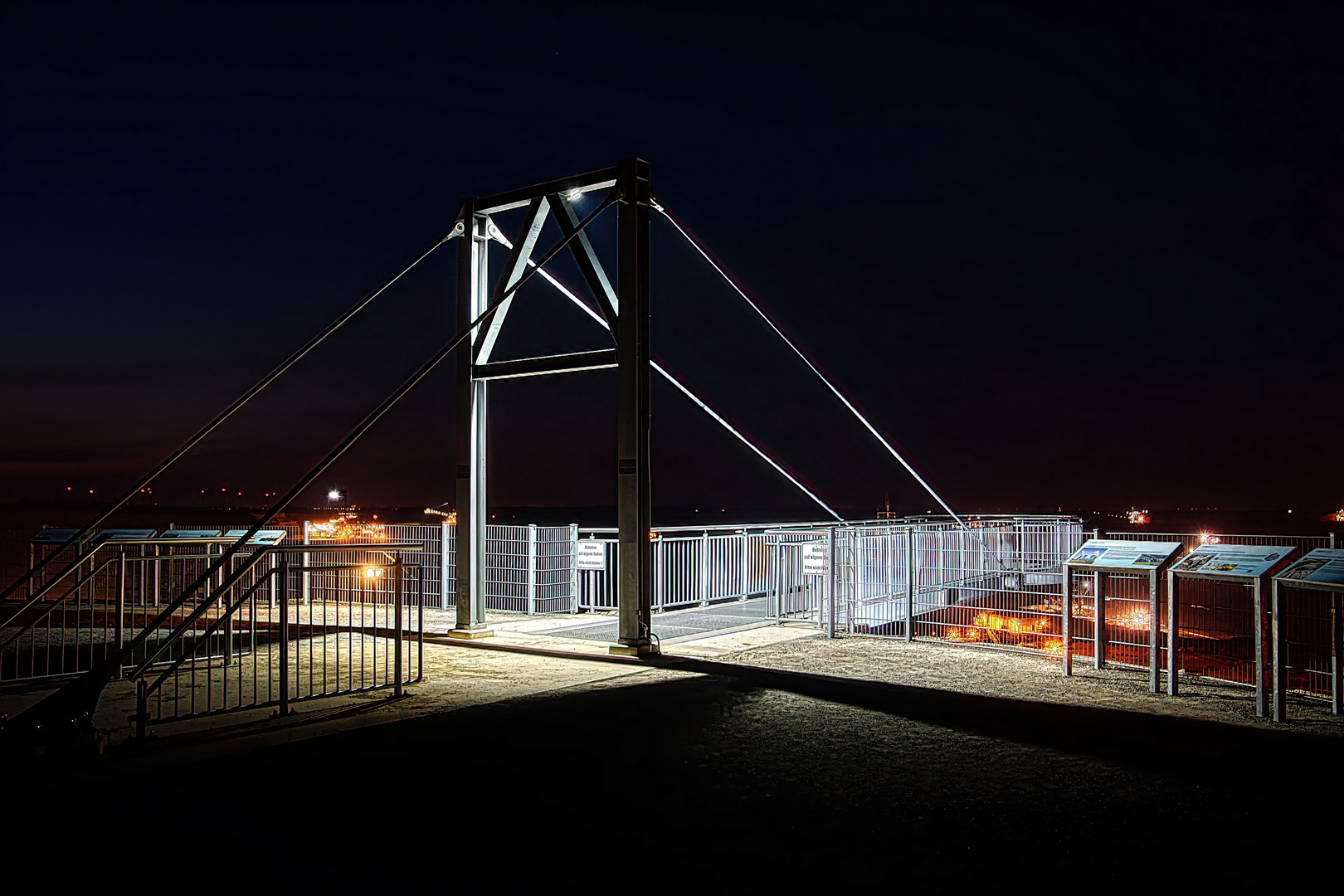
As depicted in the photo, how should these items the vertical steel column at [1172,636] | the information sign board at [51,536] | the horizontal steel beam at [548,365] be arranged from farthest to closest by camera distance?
the information sign board at [51,536]
the horizontal steel beam at [548,365]
the vertical steel column at [1172,636]

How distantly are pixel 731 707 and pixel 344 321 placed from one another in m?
6.51

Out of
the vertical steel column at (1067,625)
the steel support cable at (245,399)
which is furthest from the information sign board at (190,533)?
the vertical steel column at (1067,625)

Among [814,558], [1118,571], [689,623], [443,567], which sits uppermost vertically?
[1118,571]

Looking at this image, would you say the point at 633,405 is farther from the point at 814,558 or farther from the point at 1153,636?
the point at 1153,636

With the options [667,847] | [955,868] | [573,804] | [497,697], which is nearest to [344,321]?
[497,697]

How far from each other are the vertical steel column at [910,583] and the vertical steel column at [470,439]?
16.9 ft

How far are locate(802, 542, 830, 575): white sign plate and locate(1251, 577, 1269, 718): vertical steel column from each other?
234 inches

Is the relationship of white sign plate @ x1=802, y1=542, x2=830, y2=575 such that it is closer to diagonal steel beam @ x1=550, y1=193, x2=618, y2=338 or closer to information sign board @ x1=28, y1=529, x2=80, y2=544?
diagonal steel beam @ x1=550, y1=193, x2=618, y2=338

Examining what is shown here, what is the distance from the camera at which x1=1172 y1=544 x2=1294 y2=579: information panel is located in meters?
8.17

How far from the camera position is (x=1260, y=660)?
25.6 feet

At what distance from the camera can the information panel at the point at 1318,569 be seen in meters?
7.52

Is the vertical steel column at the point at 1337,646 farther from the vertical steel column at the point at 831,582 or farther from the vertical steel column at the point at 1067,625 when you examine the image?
the vertical steel column at the point at 831,582

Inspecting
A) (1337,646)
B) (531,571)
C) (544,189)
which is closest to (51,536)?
(531,571)

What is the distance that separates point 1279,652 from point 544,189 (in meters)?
8.76
